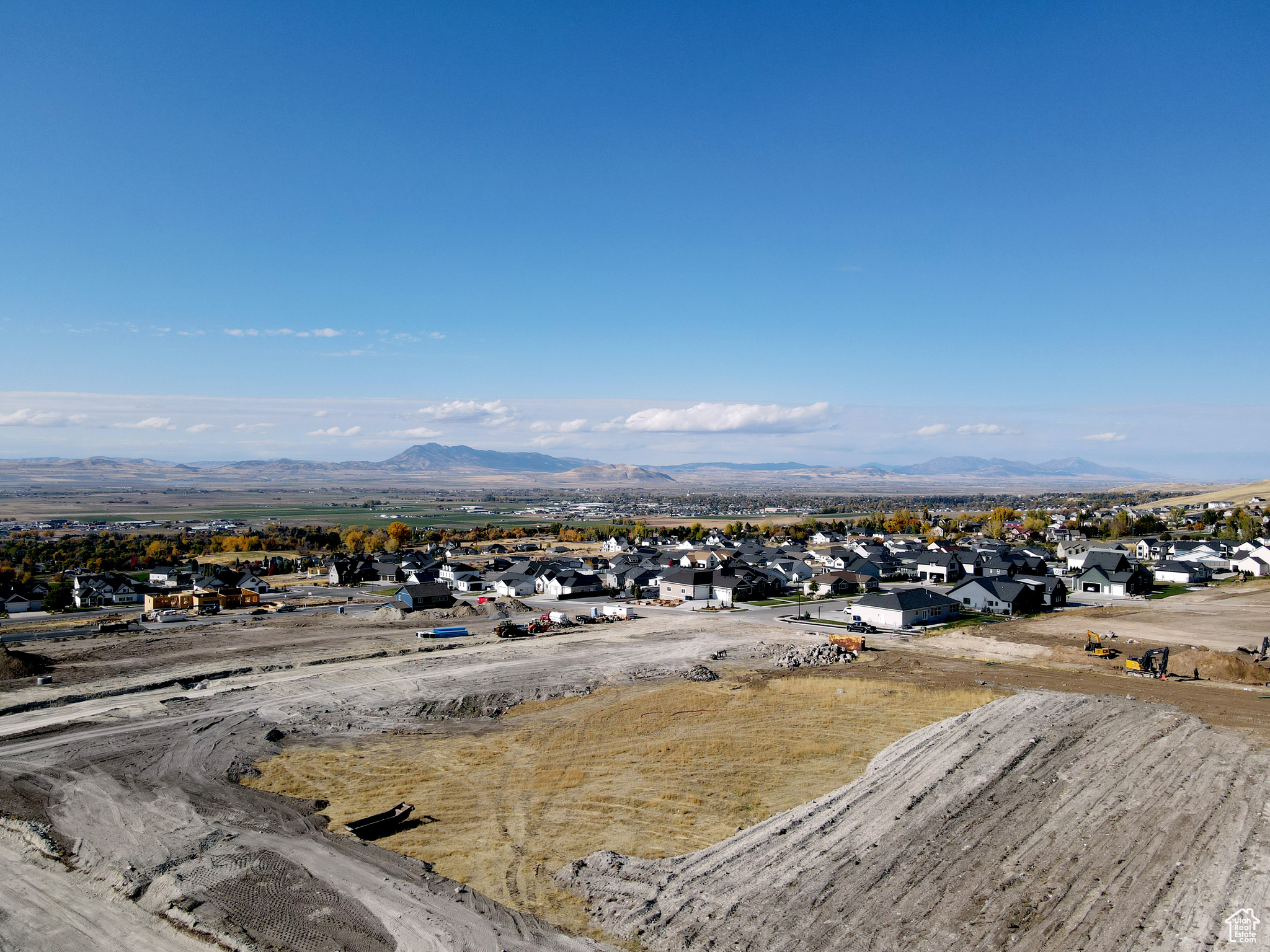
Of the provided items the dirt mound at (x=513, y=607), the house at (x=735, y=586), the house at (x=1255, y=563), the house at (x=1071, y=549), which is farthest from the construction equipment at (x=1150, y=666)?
the house at (x=1255, y=563)

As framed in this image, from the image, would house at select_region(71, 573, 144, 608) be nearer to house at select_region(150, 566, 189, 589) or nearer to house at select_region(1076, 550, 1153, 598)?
house at select_region(150, 566, 189, 589)

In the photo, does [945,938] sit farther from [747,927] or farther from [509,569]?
[509,569]

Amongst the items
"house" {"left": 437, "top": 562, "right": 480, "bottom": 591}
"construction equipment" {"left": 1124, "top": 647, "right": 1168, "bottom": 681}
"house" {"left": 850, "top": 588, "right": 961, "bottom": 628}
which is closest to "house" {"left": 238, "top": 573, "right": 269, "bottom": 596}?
"house" {"left": 437, "top": 562, "right": 480, "bottom": 591}

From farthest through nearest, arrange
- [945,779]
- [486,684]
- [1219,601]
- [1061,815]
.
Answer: [1219,601] → [486,684] → [945,779] → [1061,815]

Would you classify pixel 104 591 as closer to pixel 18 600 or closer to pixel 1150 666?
pixel 18 600

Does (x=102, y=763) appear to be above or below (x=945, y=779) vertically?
below

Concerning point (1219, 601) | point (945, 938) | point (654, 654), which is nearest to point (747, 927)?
point (945, 938)

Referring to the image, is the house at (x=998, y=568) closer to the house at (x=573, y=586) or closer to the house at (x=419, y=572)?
the house at (x=573, y=586)
